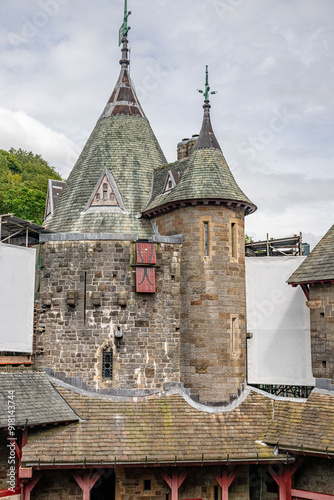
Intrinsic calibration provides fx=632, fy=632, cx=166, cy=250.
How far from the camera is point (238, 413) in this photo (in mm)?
23031

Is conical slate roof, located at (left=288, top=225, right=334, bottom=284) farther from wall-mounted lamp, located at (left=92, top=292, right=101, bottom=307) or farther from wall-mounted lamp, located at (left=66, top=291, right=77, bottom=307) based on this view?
wall-mounted lamp, located at (left=66, top=291, right=77, bottom=307)

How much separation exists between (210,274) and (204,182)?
11.8ft

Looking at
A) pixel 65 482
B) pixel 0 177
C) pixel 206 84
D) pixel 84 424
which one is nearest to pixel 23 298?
pixel 84 424

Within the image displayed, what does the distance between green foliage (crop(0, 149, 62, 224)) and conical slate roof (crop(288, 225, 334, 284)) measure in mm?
20638

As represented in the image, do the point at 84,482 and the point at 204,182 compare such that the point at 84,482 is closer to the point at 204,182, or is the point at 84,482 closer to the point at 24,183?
the point at 204,182

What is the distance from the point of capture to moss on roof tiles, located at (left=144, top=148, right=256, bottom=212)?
79.5ft

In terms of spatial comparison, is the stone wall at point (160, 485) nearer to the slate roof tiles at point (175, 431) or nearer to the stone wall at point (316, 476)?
the slate roof tiles at point (175, 431)

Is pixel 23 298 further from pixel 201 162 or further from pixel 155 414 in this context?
pixel 201 162

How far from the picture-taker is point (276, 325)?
25.3m

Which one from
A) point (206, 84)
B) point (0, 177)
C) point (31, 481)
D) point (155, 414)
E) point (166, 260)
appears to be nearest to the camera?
point (31, 481)

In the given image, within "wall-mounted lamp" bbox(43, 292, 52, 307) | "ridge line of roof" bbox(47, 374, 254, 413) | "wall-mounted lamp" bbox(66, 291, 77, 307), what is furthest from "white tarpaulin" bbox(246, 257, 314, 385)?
"wall-mounted lamp" bbox(43, 292, 52, 307)

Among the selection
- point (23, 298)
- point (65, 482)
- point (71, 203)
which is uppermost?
point (71, 203)

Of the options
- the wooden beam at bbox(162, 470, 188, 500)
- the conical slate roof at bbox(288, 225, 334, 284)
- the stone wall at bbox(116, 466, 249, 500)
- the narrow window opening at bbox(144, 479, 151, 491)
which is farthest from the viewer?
the conical slate roof at bbox(288, 225, 334, 284)

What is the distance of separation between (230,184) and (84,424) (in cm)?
1063
